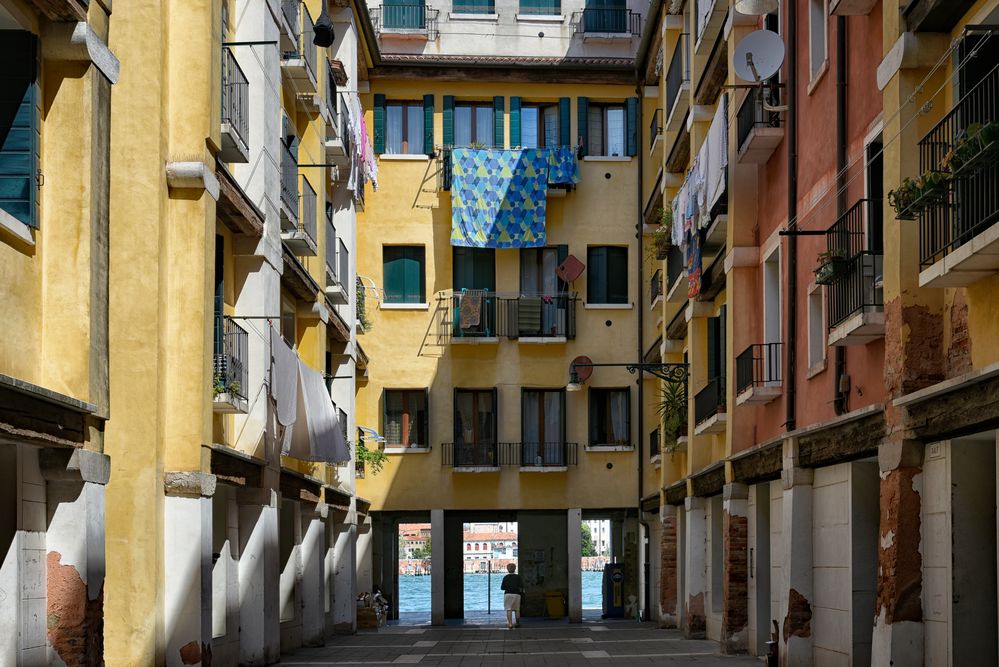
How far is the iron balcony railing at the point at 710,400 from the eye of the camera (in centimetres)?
2355

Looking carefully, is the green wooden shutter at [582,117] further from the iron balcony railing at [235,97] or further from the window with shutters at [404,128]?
the iron balcony railing at [235,97]

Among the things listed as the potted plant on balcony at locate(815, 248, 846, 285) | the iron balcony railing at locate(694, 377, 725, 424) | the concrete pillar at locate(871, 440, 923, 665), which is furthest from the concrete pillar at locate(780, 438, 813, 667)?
the iron balcony railing at locate(694, 377, 725, 424)

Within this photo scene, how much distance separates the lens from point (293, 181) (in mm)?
23484

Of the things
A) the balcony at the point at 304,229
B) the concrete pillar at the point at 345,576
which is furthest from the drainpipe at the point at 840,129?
the concrete pillar at the point at 345,576

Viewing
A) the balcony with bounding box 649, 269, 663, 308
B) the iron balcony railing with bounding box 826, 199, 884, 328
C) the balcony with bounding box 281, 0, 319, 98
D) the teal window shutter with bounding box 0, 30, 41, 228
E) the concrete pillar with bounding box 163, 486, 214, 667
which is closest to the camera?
the teal window shutter with bounding box 0, 30, 41, 228

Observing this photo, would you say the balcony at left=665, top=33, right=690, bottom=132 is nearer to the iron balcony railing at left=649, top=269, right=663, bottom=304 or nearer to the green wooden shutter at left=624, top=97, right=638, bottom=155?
the iron balcony railing at left=649, top=269, right=663, bottom=304

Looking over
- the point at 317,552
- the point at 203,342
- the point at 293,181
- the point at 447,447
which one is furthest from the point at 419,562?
the point at 203,342

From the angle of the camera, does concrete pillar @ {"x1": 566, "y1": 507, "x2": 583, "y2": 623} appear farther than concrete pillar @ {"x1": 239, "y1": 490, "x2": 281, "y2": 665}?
Yes

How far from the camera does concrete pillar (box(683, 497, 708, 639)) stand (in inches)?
1022

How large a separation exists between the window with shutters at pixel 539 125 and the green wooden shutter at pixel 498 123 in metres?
0.66

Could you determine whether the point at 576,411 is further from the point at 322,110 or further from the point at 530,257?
the point at 322,110

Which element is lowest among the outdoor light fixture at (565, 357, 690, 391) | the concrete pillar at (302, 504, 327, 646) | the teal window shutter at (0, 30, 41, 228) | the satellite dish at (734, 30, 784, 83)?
the concrete pillar at (302, 504, 327, 646)

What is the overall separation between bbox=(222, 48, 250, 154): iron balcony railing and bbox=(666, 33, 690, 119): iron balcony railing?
37.6 ft

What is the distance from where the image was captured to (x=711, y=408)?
2436 cm
